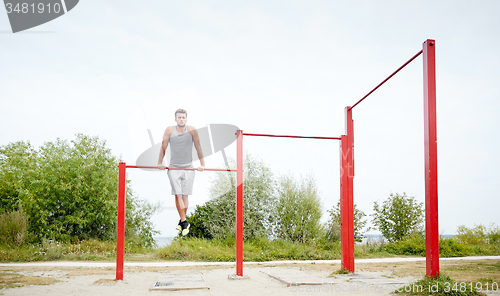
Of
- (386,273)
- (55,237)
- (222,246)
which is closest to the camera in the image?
(386,273)

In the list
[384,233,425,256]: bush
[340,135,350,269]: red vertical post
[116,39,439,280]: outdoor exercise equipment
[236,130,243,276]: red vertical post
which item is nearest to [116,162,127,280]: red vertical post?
[116,39,439,280]: outdoor exercise equipment

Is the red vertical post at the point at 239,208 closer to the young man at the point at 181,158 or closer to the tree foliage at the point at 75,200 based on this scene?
the young man at the point at 181,158

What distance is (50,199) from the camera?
1044cm

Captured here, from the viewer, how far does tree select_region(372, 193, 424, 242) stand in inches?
433

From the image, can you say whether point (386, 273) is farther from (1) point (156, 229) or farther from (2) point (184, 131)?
(1) point (156, 229)

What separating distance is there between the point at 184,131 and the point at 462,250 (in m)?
8.04

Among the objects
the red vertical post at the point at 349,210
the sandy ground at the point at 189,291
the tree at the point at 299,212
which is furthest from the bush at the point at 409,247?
the red vertical post at the point at 349,210

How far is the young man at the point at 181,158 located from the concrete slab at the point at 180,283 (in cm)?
68

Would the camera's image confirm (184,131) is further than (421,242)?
No

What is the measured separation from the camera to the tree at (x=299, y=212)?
1012 centimetres

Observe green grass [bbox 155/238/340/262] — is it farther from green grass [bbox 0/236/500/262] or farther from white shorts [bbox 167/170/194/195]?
white shorts [bbox 167/170/194/195]

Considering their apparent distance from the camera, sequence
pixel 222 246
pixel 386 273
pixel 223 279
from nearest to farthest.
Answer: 1. pixel 223 279
2. pixel 386 273
3. pixel 222 246

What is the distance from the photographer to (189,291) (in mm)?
4902

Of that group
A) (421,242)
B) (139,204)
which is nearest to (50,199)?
(139,204)
